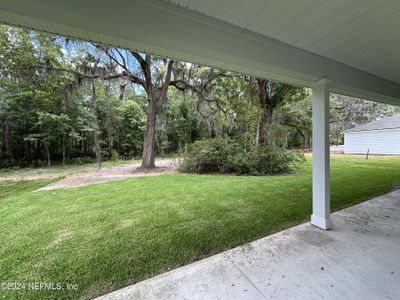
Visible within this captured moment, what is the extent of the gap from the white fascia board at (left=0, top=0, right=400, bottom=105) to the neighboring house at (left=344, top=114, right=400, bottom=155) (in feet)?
50.5

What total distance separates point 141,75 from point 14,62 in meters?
3.84

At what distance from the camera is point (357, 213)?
10.1 feet

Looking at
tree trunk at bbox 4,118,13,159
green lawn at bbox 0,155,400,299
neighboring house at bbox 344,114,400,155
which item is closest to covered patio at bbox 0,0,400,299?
green lawn at bbox 0,155,400,299

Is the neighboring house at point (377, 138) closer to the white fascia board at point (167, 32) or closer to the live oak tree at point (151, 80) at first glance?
the live oak tree at point (151, 80)

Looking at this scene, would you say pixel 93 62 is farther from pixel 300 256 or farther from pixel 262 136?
pixel 300 256

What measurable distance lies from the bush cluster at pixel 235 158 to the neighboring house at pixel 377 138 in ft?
35.9

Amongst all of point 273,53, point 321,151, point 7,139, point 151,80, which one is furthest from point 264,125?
point 7,139

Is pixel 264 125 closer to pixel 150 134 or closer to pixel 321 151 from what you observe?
pixel 150 134

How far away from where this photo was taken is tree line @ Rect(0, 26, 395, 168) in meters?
5.75

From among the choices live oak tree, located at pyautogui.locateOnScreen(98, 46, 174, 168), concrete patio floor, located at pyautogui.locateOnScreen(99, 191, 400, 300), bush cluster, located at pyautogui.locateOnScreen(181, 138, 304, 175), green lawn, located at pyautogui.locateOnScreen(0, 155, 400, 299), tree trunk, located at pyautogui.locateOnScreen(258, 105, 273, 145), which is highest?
live oak tree, located at pyautogui.locateOnScreen(98, 46, 174, 168)

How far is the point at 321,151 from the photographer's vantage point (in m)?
2.54

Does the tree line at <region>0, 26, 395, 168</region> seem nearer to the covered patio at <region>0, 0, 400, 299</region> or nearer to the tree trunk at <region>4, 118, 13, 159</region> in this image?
the tree trunk at <region>4, 118, 13, 159</region>

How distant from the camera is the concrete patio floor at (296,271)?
1.52 m

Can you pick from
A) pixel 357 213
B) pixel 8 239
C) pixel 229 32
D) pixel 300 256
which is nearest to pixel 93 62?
pixel 8 239
